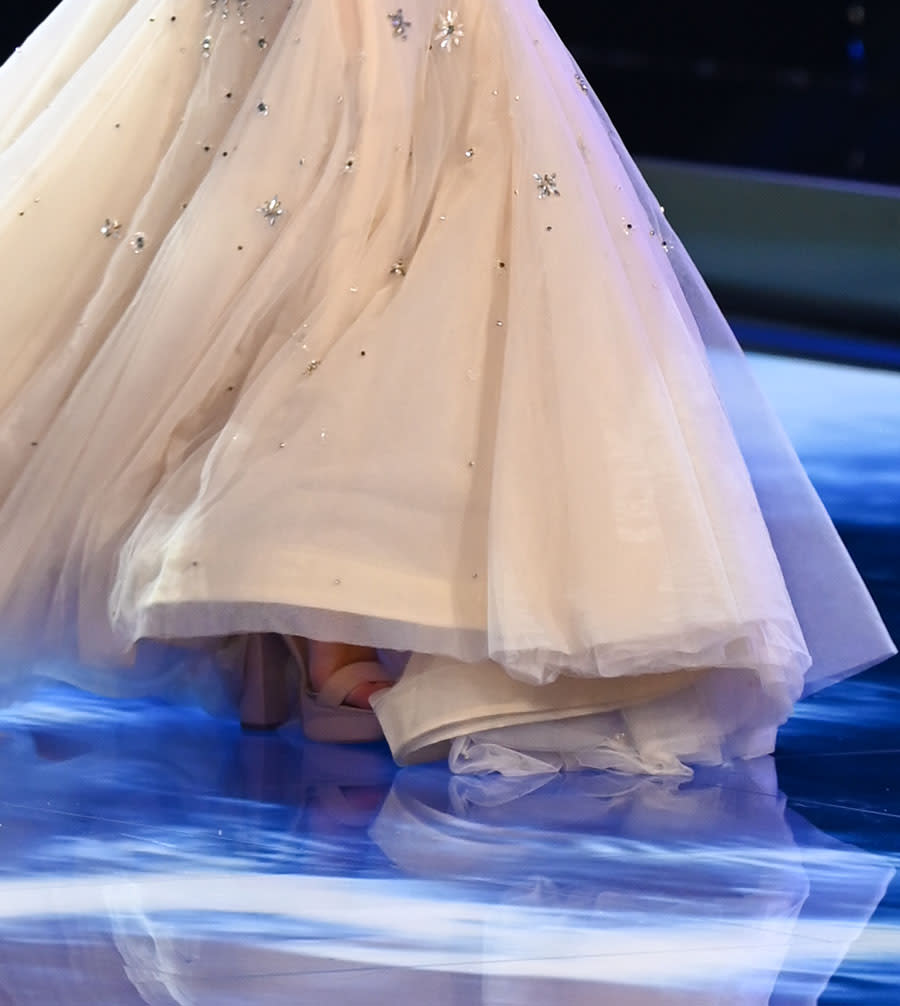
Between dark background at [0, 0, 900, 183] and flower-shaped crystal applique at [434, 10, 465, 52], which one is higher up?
flower-shaped crystal applique at [434, 10, 465, 52]

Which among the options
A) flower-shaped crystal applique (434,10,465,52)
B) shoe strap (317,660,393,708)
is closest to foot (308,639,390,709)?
shoe strap (317,660,393,708)

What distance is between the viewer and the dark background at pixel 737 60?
21.2 ft

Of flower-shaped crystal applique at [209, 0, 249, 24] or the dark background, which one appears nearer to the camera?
flower-shaped crystal applique at [209, 0, 249, 24]

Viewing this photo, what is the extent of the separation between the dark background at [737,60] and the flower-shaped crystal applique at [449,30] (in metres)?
4.41

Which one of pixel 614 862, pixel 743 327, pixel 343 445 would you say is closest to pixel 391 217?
pixel 343 445

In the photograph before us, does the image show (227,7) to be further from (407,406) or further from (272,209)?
(407,406)

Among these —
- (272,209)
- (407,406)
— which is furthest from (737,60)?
(407,406)

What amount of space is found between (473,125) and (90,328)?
0.41 meters

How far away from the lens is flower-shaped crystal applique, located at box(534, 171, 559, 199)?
5.86 feet

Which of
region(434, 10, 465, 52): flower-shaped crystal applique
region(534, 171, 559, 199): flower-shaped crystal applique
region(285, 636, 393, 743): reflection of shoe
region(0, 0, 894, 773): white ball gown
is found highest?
region(434, 10, 465, 52): flower-shaped crystal applique

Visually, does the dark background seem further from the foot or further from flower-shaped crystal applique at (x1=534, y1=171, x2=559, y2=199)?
the foot

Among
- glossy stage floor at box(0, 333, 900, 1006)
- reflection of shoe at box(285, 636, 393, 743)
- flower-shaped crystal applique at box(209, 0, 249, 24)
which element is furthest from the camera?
flower-shaped crystal applique at box(209, 0, 249, 24)

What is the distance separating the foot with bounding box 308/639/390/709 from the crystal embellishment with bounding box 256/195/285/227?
394 millimetres

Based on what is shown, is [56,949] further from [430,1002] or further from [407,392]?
[407,392]
